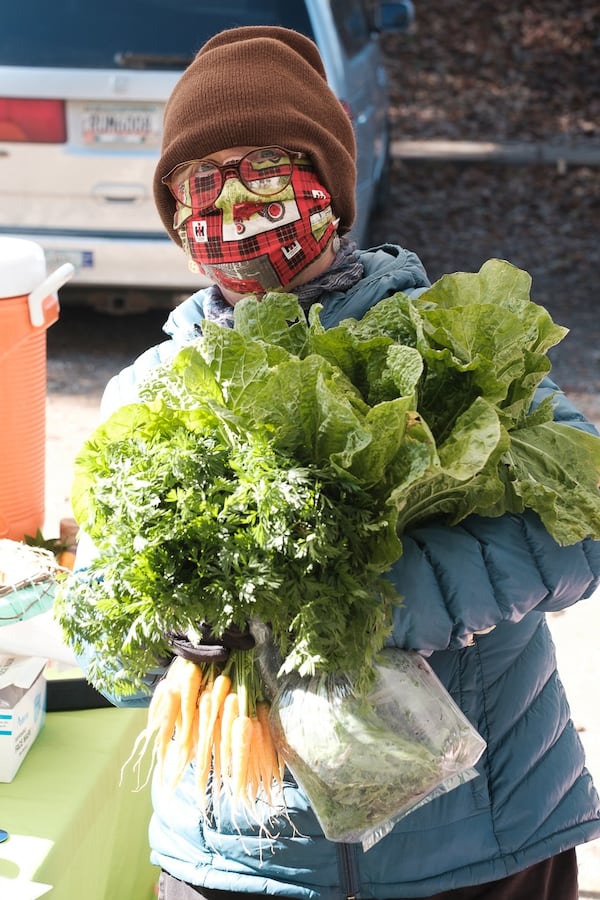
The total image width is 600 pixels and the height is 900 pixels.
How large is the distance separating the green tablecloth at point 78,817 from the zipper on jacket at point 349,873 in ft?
1.73

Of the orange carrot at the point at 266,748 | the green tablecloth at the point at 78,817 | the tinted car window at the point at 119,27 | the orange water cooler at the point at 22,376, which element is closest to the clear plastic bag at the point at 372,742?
the orange carrot at the point at 266,748

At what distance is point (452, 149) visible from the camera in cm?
1300

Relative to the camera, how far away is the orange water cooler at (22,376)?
3090mm

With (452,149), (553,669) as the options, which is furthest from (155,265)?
(452,149)

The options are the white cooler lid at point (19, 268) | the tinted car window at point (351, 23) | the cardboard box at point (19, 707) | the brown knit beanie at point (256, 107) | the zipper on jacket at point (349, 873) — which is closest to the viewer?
the zipper on jacket at point (349, 873)

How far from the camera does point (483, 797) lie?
72.0 inches

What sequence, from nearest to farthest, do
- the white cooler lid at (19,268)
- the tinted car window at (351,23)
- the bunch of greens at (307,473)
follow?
the bunch of greens at (307,473) → the white cooler lid at (19,268) → the tinted car window at (351,23)

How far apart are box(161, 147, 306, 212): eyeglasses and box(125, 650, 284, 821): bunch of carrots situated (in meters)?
0.88

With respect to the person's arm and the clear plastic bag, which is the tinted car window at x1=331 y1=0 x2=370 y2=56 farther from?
the clear plastic bag

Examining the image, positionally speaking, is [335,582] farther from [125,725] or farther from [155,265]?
[155,265]

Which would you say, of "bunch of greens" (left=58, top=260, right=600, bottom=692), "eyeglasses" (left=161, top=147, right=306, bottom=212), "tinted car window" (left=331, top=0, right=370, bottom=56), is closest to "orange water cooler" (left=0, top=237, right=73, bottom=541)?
"eyeglasses" (left=161, top=147, right=306, bottom=212)

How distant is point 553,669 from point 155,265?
16.3ft

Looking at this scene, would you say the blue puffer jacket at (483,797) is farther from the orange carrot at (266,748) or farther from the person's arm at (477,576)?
the orange carrot at (266,748)

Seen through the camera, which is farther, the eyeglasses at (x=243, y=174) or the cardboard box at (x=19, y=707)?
the cardboard box at (x=19, y=707)
